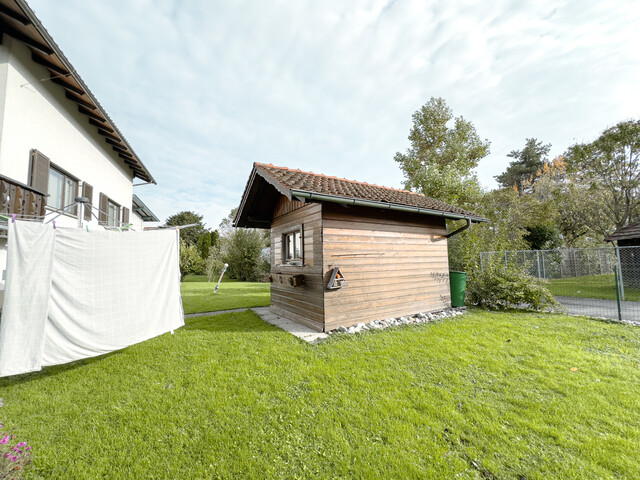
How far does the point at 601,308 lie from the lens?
23.1ft

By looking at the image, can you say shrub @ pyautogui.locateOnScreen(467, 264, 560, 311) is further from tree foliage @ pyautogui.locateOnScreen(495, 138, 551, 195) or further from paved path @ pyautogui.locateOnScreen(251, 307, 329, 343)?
tree foliage @ pyautogui.locateOnScreen(495, 138, 551, 195)

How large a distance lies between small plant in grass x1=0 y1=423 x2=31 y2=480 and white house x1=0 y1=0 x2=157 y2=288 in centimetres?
220

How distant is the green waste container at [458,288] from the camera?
24.9ft

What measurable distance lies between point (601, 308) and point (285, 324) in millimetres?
8795

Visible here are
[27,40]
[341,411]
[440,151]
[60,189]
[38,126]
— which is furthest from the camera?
[440,151]

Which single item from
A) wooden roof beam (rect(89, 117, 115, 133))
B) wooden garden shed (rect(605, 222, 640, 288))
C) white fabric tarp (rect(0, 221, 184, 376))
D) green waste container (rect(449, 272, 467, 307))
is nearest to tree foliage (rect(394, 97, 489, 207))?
wooden garden shed (rect(605, 222, 640, 288))

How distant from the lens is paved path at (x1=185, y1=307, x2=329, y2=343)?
194 inches

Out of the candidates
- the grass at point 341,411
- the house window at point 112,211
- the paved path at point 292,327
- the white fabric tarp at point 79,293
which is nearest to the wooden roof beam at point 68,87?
the house window at point 112,211

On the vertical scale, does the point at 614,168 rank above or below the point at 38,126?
above

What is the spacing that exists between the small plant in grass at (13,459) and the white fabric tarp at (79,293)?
3.90 ft

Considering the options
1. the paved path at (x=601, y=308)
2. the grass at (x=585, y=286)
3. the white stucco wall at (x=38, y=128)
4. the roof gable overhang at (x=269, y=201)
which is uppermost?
the white stucco wall at (x=38, y=128)

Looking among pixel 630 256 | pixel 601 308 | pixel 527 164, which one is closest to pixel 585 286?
pixel 630 256

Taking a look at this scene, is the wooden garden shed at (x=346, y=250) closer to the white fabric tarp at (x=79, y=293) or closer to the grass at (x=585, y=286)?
the white fabric tarp at (x=79, y=293)

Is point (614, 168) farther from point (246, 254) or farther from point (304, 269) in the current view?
point (246, 254)
